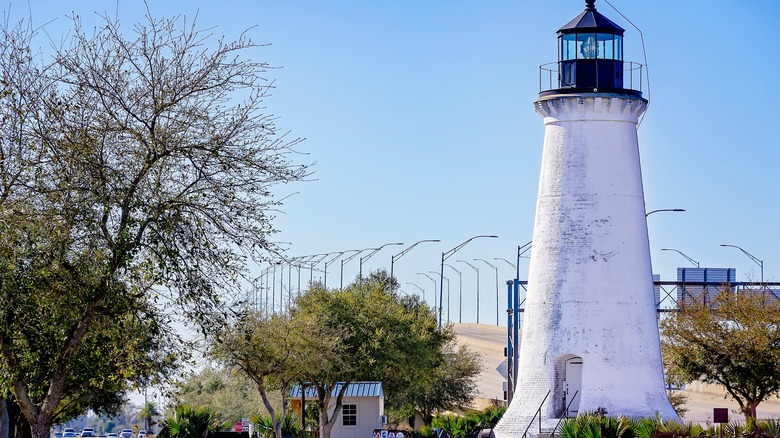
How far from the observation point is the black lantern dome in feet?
136

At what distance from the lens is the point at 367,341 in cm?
5559

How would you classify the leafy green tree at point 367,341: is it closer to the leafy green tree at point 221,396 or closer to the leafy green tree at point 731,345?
the leafy green tree at point 731,345

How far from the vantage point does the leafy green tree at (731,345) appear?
51.0 meters

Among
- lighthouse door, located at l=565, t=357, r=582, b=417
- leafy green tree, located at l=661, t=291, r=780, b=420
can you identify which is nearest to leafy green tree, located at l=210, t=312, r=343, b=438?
lighthouse door, located at l=565, t=357, r=582, b=417

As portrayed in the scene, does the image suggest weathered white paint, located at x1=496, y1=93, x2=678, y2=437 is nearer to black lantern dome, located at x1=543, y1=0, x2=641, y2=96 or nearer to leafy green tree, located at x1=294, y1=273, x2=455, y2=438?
black lantern dome, located at x1=543, y1=0, x2=641, y2=96

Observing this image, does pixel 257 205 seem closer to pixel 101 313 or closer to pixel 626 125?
pixel 101 313

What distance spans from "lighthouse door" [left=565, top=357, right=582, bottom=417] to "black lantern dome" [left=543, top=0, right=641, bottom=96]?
8162 millimetres

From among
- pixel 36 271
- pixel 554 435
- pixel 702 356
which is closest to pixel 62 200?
pixel 36 271

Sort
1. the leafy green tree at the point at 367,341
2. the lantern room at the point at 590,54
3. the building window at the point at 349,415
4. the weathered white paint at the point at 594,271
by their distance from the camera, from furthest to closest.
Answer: the building window at the point at 349,415, the leafy green tree at the point at 367,341, the lantern room at the point at 590,54, the weathered white paint at the point at 594,271

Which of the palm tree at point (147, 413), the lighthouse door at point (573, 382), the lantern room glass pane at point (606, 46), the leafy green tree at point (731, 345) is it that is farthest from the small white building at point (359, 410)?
the palm tree at point (147, 413)

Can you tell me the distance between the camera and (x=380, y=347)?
55.8 m

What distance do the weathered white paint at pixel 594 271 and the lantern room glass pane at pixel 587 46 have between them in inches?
65.7

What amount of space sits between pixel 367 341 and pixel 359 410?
4289 millimetres

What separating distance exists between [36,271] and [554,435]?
933 inches
